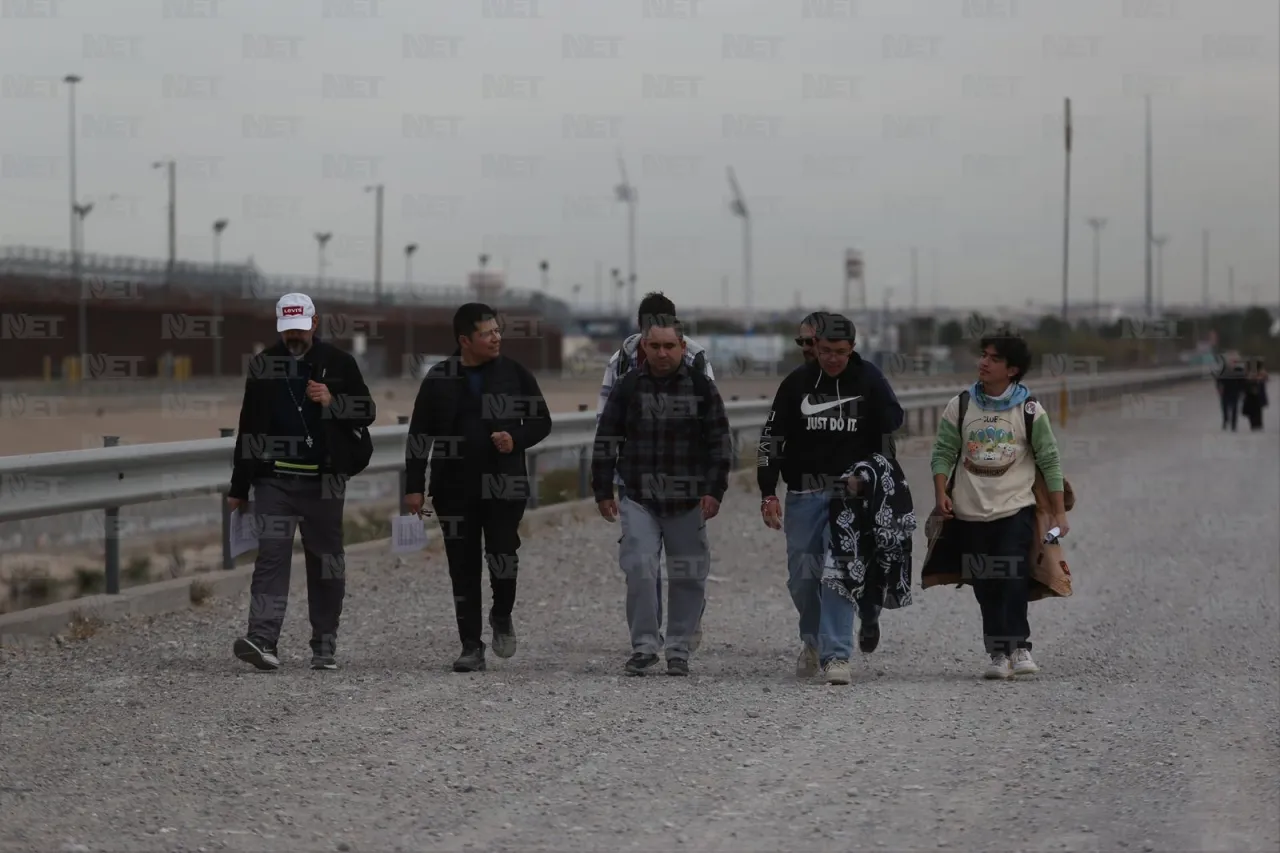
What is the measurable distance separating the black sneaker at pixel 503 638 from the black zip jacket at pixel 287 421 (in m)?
1.12

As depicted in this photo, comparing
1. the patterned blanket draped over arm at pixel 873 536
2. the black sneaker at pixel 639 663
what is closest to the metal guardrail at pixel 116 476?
the black sneaker at pixel 639 663

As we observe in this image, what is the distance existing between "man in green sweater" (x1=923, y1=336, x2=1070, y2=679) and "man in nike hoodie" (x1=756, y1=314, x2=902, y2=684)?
15.0 inches

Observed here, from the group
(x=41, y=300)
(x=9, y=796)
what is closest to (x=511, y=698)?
(x=9, y=796)

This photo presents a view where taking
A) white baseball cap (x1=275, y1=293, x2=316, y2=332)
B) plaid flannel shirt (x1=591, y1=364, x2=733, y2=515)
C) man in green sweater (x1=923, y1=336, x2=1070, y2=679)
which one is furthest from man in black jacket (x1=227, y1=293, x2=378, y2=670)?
man in green sweater (x1=923, y1=336, x2=1070, y2=679)

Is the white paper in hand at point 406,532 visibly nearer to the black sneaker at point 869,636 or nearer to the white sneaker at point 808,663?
the white sneaker at point 808,663

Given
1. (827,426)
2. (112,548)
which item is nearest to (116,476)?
(112,548)

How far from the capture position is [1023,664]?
8719mm

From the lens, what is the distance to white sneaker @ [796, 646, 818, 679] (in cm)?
877

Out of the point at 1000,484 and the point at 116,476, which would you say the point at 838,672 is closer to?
the point at 1000,484

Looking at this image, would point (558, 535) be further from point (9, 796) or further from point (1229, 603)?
point (9, 796)

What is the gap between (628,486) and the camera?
9.05 metres

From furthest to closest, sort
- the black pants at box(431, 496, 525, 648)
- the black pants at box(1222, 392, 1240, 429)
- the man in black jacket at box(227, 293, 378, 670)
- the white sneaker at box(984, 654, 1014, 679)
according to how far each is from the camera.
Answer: the black pants at box(1222, 392, 1240, 429)
the black pants at box(431, 496, 525, 648)
the man in black jacket at box(227, 293, 378, 670)
the white sneaker at box(984, 654, 1014, 679)

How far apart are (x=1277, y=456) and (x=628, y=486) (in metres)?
22.1

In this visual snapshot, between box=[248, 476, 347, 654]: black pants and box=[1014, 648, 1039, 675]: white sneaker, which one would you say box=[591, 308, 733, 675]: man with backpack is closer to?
box=[248, 476, 347, 654]: black pants
